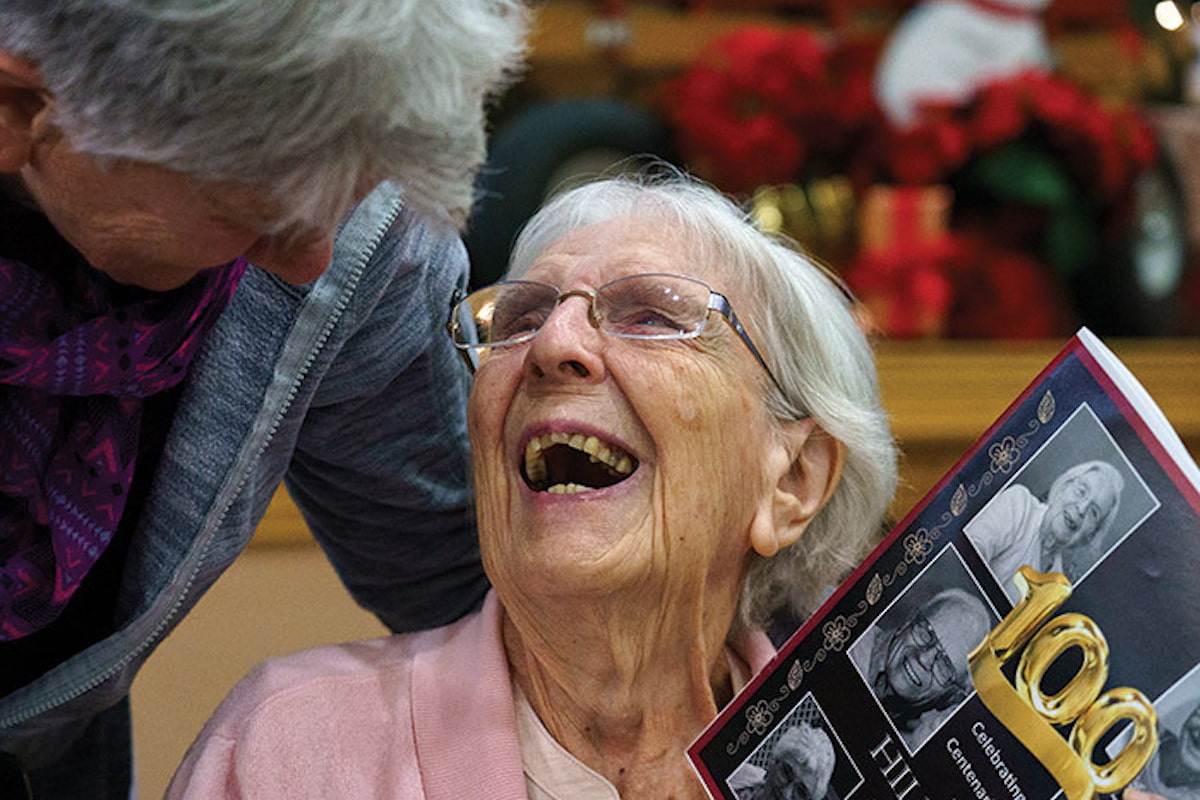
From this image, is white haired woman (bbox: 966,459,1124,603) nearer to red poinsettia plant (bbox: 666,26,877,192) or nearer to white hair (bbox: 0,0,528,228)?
white hair (bbox: 0,0,528,228)

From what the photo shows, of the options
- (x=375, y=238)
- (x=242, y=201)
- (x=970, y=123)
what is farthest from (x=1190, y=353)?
(x=242, y=201)

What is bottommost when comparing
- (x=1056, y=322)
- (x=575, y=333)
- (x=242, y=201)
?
(x=1056, y=322)

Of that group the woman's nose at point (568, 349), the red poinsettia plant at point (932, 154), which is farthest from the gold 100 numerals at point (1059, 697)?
the red poinsettia plant at point (932, 154)

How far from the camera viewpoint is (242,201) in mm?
894

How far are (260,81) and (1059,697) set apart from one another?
67 cm

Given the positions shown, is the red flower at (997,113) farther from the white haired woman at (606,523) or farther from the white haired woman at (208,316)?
the white haired woman at (208,316)

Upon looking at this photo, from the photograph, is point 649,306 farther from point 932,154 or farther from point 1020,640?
point 932,154

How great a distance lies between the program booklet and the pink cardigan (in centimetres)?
21

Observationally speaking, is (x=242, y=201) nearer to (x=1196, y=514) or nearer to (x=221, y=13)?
(x=221, y=13)

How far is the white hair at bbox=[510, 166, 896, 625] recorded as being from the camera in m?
1.41

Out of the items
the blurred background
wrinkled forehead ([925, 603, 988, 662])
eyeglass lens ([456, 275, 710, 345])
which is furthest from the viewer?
the blurred background

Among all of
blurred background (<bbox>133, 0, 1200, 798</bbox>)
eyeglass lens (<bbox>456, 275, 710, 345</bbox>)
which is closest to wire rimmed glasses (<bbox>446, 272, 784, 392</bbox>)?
eyeglass lens (<bbox>456, 275, 710, 345</bbox>)

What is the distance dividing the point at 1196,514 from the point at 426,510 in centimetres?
81

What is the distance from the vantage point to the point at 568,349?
4.32ft
